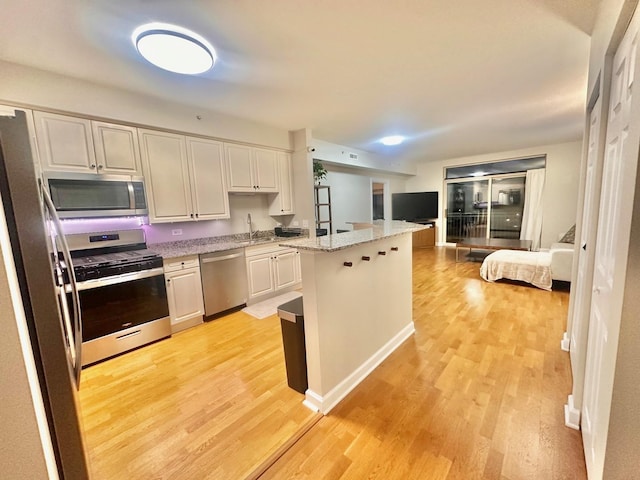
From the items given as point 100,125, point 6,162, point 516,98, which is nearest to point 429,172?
point 516,98

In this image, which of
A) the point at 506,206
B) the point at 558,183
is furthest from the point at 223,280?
the point at 558,183

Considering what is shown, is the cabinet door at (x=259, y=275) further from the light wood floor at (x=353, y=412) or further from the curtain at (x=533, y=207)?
the curtain at (x=533, y=207)

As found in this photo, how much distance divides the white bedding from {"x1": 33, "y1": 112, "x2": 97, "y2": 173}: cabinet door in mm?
5445

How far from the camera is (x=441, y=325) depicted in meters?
2.97

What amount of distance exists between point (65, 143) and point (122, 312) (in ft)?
5.26

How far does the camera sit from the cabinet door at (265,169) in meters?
3.89

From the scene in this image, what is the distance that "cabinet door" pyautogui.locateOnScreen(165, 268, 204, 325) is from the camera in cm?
294

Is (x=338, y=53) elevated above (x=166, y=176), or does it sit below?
above

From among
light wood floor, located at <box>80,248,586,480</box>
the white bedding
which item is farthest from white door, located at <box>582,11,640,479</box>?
the white bedding

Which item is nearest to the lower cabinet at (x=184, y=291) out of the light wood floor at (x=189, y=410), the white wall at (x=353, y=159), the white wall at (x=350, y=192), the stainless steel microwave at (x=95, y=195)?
the light wood floor at (x=189, y=410)

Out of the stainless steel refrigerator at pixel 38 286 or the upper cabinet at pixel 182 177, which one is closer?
the stainless steel refrigerator at pixel 38 286

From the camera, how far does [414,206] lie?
808cm

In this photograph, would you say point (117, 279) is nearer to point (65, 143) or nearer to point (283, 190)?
point (65, 143)

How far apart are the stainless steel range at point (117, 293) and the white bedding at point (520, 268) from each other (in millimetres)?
4747
